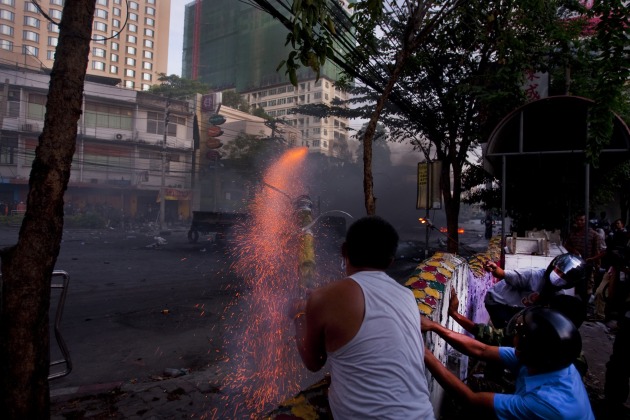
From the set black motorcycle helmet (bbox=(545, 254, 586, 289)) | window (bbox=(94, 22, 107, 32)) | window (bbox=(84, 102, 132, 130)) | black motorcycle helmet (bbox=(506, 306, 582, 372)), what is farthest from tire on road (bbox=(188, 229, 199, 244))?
window (bbox=(94, 22, 107, 32))

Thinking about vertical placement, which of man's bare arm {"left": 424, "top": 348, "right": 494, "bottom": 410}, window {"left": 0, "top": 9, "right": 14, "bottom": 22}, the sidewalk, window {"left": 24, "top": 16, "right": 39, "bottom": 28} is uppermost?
window {"left": 24, "top": 16, "right": 39, "bottom": 28}

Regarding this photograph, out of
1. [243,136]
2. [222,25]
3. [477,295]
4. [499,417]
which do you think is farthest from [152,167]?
[499,417]

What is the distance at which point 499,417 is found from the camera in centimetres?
189

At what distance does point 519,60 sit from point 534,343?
30.1 ft

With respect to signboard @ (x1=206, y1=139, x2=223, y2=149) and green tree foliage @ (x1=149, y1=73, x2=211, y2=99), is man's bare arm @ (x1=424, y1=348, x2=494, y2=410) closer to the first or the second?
signboard @ (x1=206, y1=139, x2=223, y2=149)

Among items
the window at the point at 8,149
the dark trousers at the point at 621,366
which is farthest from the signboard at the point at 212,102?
the dark trousers at the point at 621,366

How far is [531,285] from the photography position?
414cm

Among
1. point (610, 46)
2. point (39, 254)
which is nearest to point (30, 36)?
point (39, 254)

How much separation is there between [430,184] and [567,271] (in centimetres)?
846

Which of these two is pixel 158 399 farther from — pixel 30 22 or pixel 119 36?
pixel 119 36

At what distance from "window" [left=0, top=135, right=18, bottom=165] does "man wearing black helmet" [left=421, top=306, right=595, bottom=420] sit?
3660 cm

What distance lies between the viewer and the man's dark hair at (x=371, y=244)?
1.76 metres

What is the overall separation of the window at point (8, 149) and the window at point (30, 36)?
3819cm

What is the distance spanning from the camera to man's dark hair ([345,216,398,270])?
5.78ft
